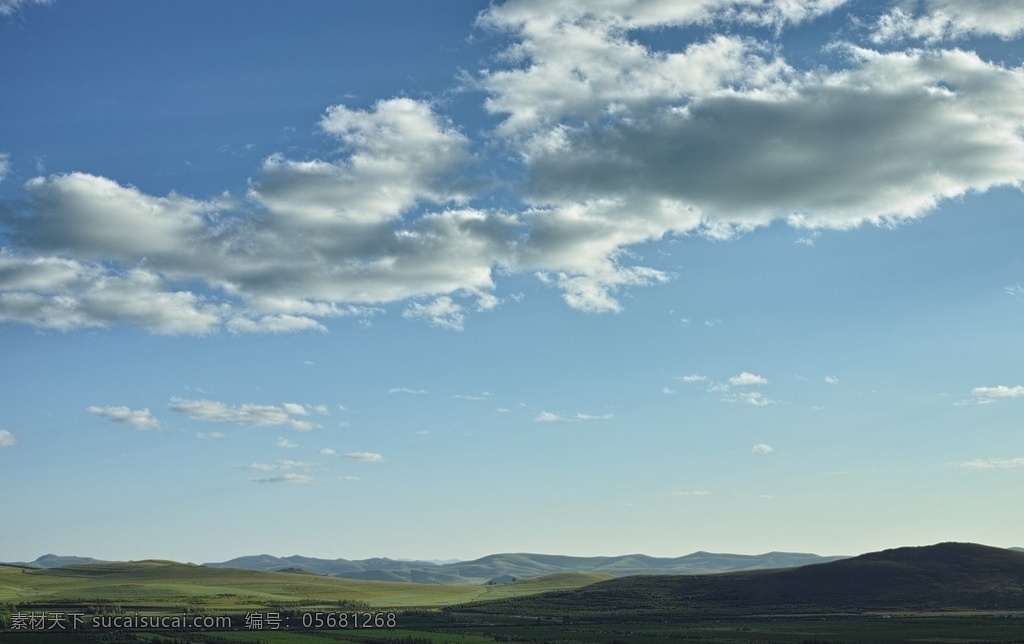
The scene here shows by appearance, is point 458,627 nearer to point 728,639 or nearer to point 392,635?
point 392,635

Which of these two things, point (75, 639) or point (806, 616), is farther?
point (806, 616)

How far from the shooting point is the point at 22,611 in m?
186

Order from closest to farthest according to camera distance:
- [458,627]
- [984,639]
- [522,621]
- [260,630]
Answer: [984,639]
[260,630]
[458,627]
[522,621]

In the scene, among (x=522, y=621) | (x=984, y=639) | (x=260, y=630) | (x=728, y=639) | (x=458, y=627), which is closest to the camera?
A: (x=984, y=639)

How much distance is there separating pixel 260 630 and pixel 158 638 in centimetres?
2484

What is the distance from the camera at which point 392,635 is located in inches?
5595

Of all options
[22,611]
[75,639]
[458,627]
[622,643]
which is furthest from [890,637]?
[22,611]

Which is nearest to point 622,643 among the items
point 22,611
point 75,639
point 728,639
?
point 728,639

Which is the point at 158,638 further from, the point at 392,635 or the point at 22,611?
the point at 22,611

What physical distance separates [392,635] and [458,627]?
28519 mm

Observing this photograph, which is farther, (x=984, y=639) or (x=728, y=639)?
(x=728, y=639)

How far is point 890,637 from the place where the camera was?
13550 centimetres

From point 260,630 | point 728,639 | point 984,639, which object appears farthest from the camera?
point 260,630

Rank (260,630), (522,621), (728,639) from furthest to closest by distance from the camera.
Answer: (522,621)
(260,630)
(728,639)
